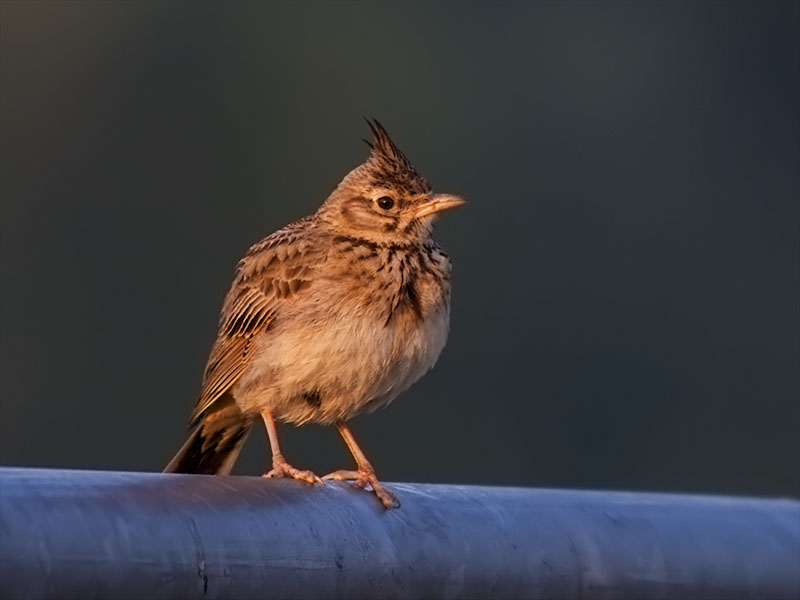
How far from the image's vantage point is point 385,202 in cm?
797

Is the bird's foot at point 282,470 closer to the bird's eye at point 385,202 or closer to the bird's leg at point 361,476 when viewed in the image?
the bird's leg at point 361,476

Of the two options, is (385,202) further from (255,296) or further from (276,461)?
(276,461)

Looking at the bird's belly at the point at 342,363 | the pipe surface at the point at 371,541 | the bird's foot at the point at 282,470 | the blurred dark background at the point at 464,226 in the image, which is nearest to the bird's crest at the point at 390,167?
the bird's belly at the point at 342,363

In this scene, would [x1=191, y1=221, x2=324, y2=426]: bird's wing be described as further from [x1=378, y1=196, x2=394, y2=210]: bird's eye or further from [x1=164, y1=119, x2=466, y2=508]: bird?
[x1=378, y1=196, x2=394, y2=210]: bird's eye

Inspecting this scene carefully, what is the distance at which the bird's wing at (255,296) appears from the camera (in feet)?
25.0

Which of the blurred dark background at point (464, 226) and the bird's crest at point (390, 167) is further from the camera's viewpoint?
the blurred dark background at point (464, 226)

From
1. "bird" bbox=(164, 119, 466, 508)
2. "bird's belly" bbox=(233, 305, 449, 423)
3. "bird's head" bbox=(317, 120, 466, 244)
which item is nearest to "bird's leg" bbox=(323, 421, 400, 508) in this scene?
"bird" bbox=(164, 119, 466, 508)

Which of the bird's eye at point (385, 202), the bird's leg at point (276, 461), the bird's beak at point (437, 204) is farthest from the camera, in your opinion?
the bird's eye at point (385, 202)

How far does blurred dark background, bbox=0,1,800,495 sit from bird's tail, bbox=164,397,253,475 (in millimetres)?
→ 12014

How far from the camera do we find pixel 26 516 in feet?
11.8

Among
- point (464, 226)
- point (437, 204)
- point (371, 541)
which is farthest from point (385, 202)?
point (464, 226)

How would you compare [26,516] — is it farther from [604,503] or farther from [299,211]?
[299,211]

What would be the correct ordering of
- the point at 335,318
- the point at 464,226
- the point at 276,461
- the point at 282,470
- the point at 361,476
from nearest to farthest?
the point at 361,476, the point at 282,470, the point at 276,461, the point at 335,318, the point at 464,226

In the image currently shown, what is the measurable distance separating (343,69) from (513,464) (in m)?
9.43
